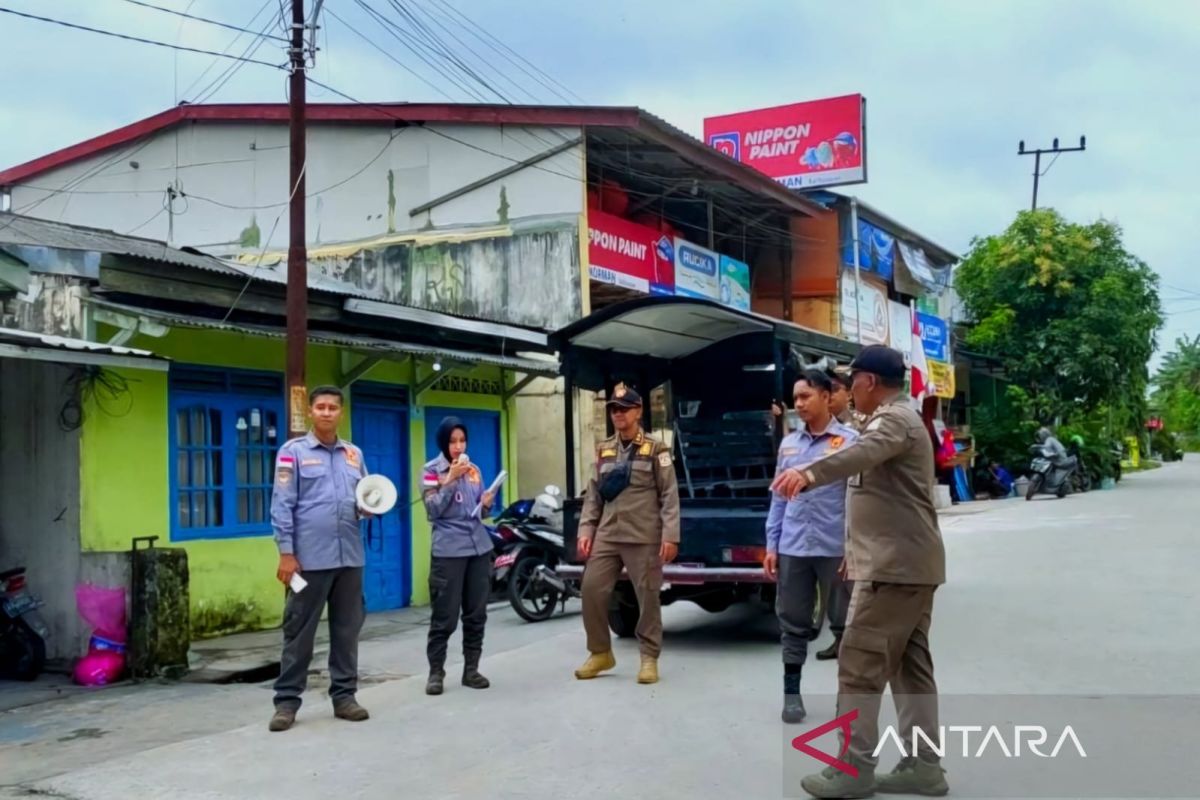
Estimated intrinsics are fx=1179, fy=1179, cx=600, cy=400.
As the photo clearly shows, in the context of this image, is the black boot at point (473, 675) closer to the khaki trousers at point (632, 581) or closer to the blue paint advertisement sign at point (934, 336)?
the khaki trousers at point (632, 581)

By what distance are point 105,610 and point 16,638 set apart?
656mm

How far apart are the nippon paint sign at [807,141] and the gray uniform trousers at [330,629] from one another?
19.2 metres

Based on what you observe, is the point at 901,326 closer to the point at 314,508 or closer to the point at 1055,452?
the point at 1055,452

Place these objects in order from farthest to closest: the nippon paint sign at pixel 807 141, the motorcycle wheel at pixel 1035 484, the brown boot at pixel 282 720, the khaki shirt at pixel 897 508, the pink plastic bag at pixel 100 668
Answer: the motorcycle wheel at pixel 1035 484 → the nippon paint sign at pixel 807 141 → the pink plastic bag at pixel 100 668 → the brown boot at pixel 282 720 → the khaki shirt at pixel 897 508

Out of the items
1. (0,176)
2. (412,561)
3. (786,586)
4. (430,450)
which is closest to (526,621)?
(412,561)

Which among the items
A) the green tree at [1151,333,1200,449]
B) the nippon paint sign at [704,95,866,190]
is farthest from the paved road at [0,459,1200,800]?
the green tree at [1151,333,1200,449]

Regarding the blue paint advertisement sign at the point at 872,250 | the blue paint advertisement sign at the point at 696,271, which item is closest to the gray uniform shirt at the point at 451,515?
the blue paint advertisement sign at the point at 696,271

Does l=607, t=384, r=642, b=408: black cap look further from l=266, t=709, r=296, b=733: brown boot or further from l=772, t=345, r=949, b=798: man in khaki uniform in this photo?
l=772, t=345, r=949, b=798: man in khaki uniform

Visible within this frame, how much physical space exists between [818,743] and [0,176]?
19409mm

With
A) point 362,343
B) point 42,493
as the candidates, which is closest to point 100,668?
point 42,493

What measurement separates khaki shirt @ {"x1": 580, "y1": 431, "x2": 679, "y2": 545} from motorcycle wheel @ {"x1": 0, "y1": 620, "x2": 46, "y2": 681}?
14.1ft

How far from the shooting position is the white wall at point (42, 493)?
349 inches

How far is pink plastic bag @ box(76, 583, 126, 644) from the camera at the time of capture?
8578 millimetres

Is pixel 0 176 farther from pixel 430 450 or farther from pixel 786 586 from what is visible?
pixel 786 586
